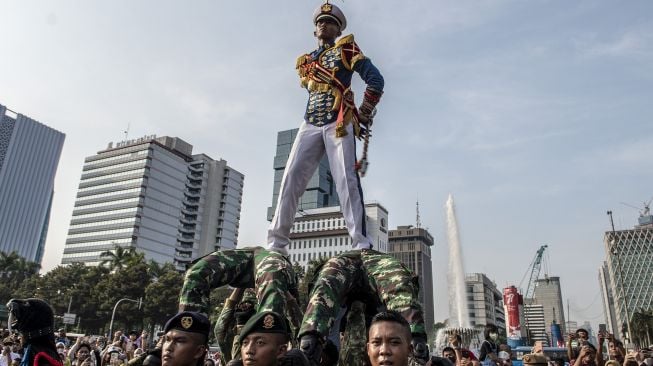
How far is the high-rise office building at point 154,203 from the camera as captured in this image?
120 meters

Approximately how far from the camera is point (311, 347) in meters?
4.08

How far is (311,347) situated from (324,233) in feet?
381

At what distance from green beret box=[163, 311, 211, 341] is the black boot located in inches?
33.4

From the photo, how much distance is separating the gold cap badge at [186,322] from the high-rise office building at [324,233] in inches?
4283

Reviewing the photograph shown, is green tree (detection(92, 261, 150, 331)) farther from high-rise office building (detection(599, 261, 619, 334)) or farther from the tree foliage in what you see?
high-rise office building (detection(599, 261, 619, 334))

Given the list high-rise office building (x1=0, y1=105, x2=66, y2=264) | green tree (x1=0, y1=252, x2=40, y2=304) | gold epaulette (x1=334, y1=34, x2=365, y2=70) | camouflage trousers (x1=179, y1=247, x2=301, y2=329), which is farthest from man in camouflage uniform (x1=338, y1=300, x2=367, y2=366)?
high-rise office building (x1=0, y1=105, x2=66, y2=264)

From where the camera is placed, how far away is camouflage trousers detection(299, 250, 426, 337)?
14.5ft

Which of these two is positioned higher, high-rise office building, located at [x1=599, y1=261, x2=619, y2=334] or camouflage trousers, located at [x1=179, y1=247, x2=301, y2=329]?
high-rise office building, located at [x1=599, y1=261, x2=619, y2=334]

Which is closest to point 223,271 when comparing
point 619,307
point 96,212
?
point 96,212

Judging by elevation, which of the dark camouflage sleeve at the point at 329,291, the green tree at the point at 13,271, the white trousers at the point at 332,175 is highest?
the green tree at the point at 13,271

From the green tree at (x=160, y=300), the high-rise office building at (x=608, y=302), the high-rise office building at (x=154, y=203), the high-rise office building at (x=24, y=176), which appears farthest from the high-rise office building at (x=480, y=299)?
the high-rise office building at (x=24, y=176)

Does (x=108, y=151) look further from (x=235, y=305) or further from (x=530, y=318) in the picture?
(x=530, y=318)

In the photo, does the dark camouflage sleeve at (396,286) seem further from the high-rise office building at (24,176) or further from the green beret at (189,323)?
the high-rise office building at (24,176)

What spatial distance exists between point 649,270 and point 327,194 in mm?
100360
